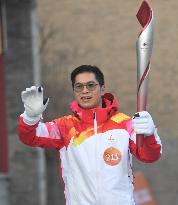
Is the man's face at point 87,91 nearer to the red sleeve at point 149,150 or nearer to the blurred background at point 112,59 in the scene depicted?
the red sleeve at point 149,150

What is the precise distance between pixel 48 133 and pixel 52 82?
14.0ft

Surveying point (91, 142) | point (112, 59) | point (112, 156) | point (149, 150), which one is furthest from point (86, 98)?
point (112, 59)

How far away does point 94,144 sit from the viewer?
12.4 ft

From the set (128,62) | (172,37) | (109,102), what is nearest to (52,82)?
(128,62)

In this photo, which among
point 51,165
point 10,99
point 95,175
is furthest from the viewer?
point 51,165

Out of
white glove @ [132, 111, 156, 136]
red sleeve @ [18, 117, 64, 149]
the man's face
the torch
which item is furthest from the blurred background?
white glove @ [132, 111, 156, 136]

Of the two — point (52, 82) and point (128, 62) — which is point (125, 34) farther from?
point (52, 82)

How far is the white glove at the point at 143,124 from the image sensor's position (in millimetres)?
3570

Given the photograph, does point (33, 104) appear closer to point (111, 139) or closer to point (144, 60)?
point (111, 139)

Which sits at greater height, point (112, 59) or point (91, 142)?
point (112, 59)

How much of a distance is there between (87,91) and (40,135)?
392 millimetres

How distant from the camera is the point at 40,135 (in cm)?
387

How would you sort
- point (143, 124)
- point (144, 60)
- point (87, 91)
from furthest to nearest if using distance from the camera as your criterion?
point (87, 91)
point (144, 60)
point (143, 124)

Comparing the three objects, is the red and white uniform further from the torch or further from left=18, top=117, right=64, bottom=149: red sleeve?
the torch
